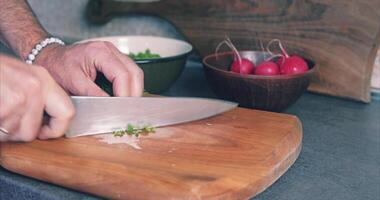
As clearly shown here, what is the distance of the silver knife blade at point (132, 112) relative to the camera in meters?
0.73

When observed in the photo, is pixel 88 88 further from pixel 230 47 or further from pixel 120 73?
pixel 230 47

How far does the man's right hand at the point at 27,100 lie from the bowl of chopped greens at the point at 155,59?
0.19 metres

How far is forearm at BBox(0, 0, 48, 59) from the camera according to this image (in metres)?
0.92

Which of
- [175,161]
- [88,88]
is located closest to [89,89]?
[88,88]

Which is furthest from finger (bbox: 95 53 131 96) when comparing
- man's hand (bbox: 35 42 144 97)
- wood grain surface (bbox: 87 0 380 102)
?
wood grain surface (bbox: 87 0 380 102)

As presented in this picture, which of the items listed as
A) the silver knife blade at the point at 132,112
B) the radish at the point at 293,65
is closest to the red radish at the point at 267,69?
the radish at the point at 293,65

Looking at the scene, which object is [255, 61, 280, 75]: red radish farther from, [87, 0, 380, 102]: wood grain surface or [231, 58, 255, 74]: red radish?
[87, 0, 380, 102]: wood grain surface

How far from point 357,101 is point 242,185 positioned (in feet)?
1.61

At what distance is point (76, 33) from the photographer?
1.44 meters

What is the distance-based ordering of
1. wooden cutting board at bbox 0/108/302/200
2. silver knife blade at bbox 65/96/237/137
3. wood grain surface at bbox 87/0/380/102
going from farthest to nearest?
wood grain surface at bbox 87/0/380/102, silver knife blade at bbox 65/96/237/137, wooden cutting board at bbox 0/108/302/200

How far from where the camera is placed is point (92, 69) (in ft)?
2.70

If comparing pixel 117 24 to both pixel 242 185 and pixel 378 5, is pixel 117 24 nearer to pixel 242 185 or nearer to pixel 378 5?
pixel 378 5

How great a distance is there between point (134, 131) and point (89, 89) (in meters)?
0.11

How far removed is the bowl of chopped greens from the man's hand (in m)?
0.03
